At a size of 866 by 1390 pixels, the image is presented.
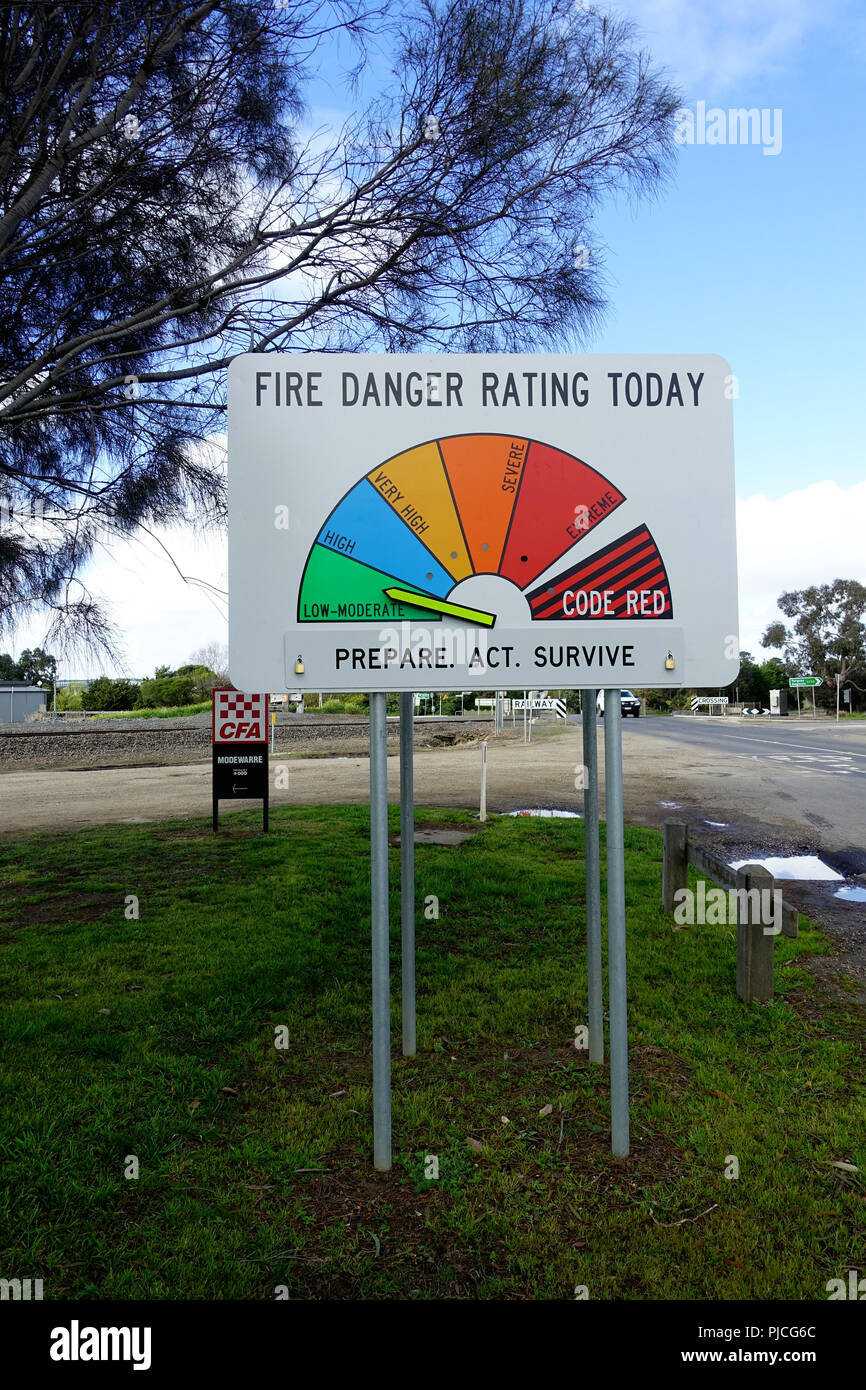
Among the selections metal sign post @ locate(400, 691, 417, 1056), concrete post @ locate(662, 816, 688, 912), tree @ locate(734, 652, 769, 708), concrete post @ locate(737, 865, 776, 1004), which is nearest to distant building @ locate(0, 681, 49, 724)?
concrete post @ locate(662, 816, 688, 912)

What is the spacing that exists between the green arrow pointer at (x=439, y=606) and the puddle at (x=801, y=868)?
481 centimetres

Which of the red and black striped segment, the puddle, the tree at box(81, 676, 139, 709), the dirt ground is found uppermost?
the red and black striped segment

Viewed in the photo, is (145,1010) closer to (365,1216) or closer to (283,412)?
(365,1216)

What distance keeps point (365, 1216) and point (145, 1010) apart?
1755 mm

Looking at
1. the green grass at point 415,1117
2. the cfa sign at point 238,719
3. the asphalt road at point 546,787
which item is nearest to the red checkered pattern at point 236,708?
the cfa sign at point 238,719

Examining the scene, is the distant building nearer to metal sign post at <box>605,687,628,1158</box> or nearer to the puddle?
the puddle

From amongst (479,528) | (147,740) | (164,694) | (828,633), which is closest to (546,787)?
(479,528)

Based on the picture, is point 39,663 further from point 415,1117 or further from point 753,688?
point 753,688

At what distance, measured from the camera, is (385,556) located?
2930mm

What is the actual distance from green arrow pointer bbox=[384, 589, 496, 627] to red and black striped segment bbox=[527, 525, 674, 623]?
192 millimetres

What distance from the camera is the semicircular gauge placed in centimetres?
292

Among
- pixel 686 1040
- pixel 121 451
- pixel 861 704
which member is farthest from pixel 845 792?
pixel 861 704

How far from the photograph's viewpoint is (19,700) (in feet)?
130

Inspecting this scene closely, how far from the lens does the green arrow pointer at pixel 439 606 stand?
2.90 meters
